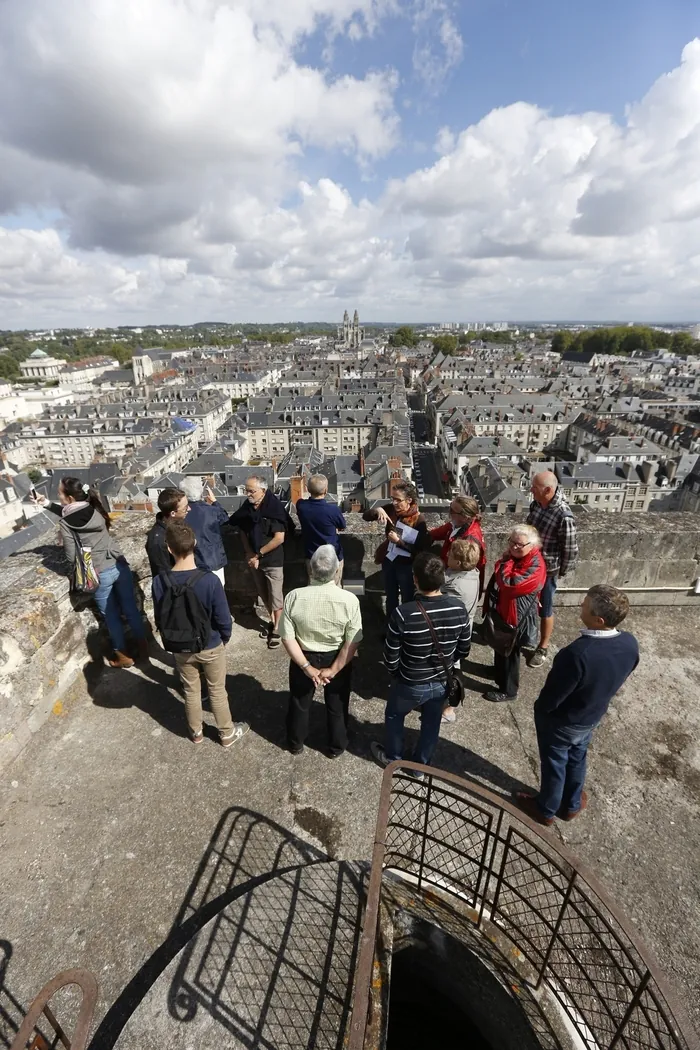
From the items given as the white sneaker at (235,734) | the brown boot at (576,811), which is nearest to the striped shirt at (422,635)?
the brown boot at (576,811)

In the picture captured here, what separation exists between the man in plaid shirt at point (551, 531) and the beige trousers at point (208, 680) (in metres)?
3.00

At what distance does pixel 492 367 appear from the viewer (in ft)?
355

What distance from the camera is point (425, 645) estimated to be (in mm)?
3266

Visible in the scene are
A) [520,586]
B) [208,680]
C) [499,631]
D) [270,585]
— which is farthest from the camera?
[270,585]

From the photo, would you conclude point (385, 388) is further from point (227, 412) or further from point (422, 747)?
point (422, 747)

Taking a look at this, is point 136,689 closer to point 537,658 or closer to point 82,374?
point 537,658

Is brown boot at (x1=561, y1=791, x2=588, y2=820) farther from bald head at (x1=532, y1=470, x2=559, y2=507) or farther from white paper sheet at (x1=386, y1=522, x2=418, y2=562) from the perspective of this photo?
bald head at (x1=532, y1=470, x2=559, y2=507)

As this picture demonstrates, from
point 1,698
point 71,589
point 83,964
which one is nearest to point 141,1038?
point 83,964

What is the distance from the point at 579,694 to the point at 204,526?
11.1 ft

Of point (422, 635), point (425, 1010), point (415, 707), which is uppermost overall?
point (422, 635)

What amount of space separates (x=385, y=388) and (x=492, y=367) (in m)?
39.4

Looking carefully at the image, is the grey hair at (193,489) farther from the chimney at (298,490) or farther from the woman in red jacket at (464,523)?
the woman in red jacket at (464,523)

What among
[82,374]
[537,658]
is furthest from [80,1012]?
[82,374]

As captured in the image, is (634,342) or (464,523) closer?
(464,523)
